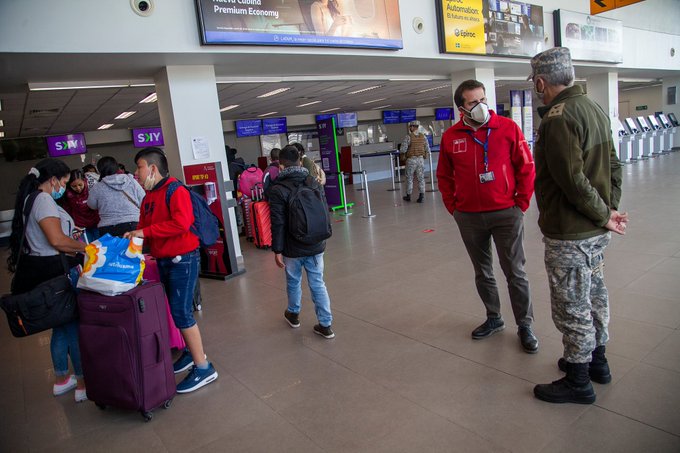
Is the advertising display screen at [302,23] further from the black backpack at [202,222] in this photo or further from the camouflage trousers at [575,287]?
the camouflage trousers at [575,287]

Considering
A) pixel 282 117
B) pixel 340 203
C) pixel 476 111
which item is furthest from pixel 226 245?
pixel 282 117

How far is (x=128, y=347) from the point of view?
7.57 feet

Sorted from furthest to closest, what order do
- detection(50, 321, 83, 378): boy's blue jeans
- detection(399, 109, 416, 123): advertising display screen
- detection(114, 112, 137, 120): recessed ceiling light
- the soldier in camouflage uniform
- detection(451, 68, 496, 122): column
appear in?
detection(399, 109, 416, 123): advertising display screen
detection(114, 112, 137, 120): recessed ceiling light
the soldier in camouflage uniform
detection(451, 68, 496, 122): column
detection(50, 321, 83, 378): boy's blue jeans

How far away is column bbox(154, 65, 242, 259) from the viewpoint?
17.1 feet

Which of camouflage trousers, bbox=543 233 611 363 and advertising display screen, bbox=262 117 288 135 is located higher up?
advertising display screen, bbox=262 117 288 135

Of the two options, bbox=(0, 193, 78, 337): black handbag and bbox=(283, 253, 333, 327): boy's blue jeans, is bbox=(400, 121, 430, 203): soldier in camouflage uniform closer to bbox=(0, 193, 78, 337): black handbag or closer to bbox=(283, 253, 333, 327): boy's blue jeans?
bbox=(283, 253, 333, 327): boy's blue jeans

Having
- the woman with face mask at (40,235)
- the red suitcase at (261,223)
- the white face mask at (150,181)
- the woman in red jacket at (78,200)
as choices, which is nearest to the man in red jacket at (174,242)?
the white face mask at (150,181)

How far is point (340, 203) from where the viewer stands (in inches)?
386

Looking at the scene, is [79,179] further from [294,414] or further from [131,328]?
[294,414]

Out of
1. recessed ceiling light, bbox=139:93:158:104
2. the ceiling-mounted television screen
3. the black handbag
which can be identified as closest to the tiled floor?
the black handbag

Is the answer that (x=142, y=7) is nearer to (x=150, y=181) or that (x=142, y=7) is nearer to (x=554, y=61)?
(x=150, y=181)

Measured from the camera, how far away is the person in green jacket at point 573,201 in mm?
1977

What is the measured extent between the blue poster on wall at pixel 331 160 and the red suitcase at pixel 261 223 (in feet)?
8.98

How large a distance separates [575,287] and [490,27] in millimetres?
6496
